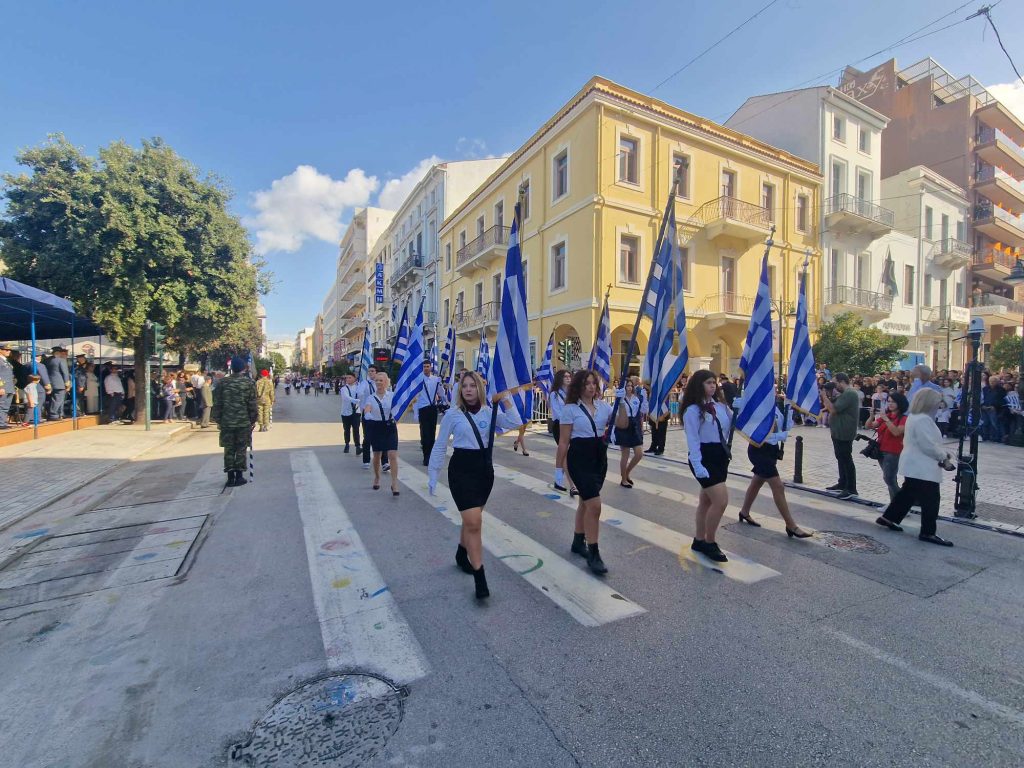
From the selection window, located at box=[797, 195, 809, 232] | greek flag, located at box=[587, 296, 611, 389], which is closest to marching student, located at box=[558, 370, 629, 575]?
greek flag, located at box=[587, 296, 611, 389]

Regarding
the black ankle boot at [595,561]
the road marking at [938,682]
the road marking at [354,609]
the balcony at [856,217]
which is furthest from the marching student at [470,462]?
the balcony at [856,217]

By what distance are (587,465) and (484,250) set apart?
71.4 feet

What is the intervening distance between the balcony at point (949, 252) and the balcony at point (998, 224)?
3467 millimetres

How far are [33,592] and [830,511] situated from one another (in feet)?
28.8

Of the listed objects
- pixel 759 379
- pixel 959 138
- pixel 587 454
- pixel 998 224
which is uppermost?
pixel 959 138

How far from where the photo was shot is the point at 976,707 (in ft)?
8.73

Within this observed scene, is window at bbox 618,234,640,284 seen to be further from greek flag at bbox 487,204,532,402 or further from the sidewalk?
the sidewalk

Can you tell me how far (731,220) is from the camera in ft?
66.1

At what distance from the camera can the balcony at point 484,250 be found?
24.0 metres

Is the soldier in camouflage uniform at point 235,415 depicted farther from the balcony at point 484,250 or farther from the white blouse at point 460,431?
the balcony at point 484,250

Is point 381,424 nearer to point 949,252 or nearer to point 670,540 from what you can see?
point 670,540

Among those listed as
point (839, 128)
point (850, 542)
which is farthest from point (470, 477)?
point (839, 128)

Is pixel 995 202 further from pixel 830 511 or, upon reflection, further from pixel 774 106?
pixel 830 511

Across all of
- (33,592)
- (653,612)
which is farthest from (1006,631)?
(33,592)
